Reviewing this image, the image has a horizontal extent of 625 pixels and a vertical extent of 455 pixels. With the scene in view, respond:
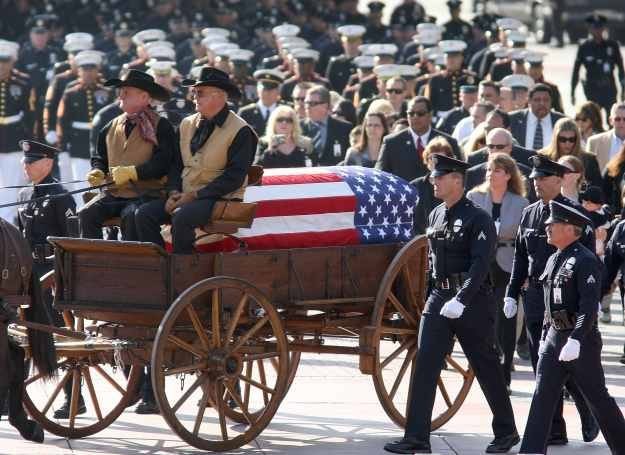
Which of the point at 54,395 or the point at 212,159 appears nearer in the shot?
the point at 212,159

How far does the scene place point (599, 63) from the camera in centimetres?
2567

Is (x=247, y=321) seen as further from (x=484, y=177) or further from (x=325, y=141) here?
(x=325, y=141)

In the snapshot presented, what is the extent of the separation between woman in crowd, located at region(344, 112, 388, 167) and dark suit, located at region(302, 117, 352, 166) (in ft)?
4.31

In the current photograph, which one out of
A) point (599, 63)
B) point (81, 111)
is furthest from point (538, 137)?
point (599, 63)

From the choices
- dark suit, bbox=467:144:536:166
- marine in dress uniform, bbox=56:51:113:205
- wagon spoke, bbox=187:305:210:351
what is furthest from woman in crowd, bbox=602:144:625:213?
marine in dress uniform, bbox=56:51:113:205

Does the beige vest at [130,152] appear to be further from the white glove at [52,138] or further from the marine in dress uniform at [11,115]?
the white glove at [52,138]

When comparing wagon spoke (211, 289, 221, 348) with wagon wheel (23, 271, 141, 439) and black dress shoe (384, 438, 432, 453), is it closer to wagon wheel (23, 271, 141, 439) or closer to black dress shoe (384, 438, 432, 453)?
wagon wheel (23, 271, 141, 439)

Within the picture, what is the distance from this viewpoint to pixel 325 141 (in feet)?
59.7

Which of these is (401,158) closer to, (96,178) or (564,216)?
(96,178)

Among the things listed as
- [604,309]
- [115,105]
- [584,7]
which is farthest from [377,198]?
[584,7]

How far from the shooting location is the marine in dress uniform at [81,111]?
2130cm

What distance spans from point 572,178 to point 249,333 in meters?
3.80

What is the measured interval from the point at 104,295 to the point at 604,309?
21.1ft

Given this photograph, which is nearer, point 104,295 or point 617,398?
point 104,295
